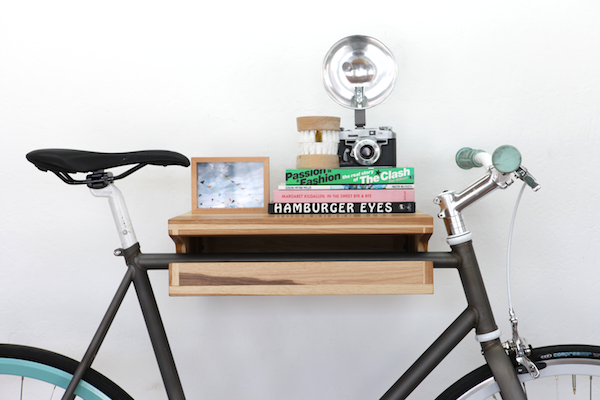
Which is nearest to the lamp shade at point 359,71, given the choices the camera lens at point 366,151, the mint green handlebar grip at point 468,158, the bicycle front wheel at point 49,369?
the camera lens at point 366,151

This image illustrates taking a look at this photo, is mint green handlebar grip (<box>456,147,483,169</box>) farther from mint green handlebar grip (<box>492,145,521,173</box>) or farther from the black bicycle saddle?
the black bicycle saddle

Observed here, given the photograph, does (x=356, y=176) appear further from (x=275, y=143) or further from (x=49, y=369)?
(x=49, y=369)

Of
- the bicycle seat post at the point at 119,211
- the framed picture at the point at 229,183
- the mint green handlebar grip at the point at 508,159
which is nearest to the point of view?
the mint green handlebar grip at the point at 508,159

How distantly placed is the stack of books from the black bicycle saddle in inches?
10.0

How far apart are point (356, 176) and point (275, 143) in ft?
1.10

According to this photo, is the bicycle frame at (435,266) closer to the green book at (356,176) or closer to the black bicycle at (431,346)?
the black bicycle at (431,346)

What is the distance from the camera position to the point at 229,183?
980 millimetres

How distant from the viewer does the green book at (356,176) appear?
89 centimetres

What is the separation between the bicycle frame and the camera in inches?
32.1

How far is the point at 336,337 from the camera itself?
1165 mm

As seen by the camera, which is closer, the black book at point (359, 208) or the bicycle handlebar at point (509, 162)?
the bicycle handlebar at point (509, 162)

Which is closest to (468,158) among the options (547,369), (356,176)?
(356,176)

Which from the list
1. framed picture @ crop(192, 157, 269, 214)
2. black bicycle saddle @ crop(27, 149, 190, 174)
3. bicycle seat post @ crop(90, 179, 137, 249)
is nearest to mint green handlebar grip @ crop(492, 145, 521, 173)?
framed picture @ crop(192, 157, 269, 214)

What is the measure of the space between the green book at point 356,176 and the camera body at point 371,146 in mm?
48
